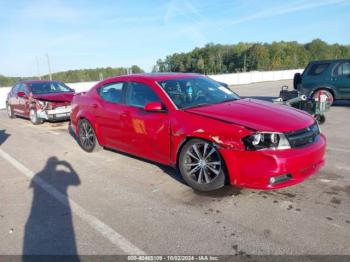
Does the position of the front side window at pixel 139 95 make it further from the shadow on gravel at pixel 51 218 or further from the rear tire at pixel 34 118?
the rear tire at pixel 34 118

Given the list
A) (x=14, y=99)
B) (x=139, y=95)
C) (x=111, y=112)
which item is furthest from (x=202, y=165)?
(x=14, y=99)

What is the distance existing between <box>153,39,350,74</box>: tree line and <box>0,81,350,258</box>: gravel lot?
9158 cm

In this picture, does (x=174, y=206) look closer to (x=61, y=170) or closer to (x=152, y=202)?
(x=152, y=202)

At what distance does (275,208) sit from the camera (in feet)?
12.2

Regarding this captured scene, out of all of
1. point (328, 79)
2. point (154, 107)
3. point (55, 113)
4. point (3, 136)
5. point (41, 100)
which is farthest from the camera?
point (328, 79)

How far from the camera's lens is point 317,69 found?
12023 mm

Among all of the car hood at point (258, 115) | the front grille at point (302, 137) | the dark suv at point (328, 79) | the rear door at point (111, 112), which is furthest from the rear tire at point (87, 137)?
the dark suv at point (328, 79)

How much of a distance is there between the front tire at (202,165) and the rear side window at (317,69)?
375 inches

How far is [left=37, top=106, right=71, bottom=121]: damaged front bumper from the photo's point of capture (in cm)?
1048

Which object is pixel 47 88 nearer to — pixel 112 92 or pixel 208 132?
pixel 112 92

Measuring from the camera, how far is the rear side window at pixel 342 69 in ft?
38.3

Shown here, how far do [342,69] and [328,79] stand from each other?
0.60 meters

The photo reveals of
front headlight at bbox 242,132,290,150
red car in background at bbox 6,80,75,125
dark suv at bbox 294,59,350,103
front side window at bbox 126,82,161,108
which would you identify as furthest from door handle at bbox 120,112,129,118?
dark suv at bbox 294,59,350,103

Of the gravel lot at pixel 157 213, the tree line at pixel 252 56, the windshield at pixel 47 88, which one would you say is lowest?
the gravel lot at pixel 157 213
